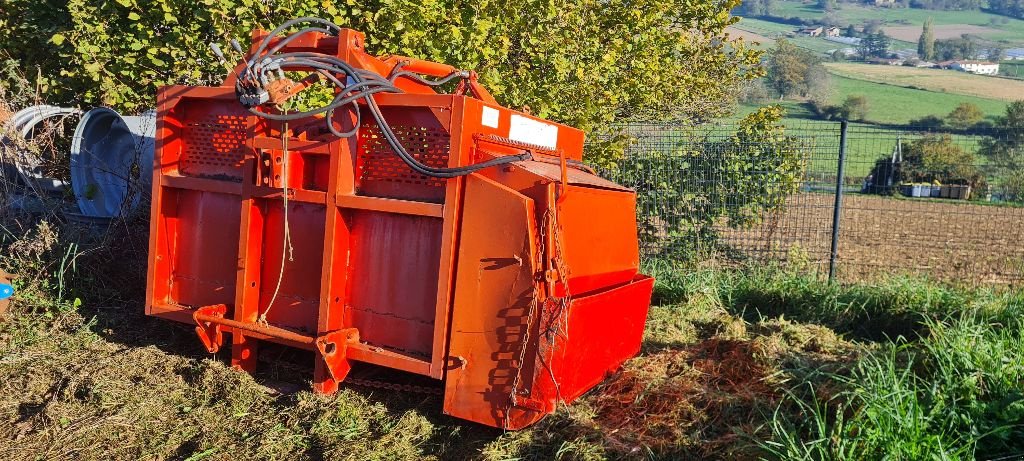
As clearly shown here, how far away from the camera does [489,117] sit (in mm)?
4012

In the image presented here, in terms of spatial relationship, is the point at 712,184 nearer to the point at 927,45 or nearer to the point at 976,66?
the point at 976,66

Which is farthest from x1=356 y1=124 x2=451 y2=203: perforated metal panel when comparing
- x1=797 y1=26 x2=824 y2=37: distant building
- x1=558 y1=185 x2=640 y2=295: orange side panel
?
x1=797 y1=26 x2=824 y2=37: distant building

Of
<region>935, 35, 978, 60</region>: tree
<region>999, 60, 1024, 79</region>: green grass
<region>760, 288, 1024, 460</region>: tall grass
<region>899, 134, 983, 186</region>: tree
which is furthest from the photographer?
<region>935, 35, 978, 60</region>: tree

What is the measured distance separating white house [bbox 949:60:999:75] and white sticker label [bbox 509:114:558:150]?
322ft

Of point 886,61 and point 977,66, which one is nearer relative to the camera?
point 977,66

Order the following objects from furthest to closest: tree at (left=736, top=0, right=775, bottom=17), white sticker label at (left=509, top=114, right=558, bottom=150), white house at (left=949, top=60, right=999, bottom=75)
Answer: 1. tree at (left=736, top=0, right=775, bottom=17)
2. white house at (left=949, top=60, right=999, bottom=75)
3. white sticker label at (left=509, top=114, right=558, bottom=150)

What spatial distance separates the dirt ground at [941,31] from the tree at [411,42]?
109430 millimetres

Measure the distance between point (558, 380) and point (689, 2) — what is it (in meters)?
8.89

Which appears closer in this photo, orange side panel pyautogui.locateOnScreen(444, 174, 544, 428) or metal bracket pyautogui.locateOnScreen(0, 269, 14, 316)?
orange side panel pyautogui.locateOnScreen(444, 174, 544, 428)

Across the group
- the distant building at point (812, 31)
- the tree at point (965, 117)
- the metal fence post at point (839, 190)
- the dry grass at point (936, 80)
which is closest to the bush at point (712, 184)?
the metal fence post at point (839, 190)

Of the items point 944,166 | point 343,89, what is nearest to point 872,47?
point 944,166

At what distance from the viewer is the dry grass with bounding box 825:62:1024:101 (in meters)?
67.7

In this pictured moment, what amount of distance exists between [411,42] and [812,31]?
371ft

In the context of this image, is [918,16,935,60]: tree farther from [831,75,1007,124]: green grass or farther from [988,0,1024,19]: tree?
[831,75,1007,124]: green grass
